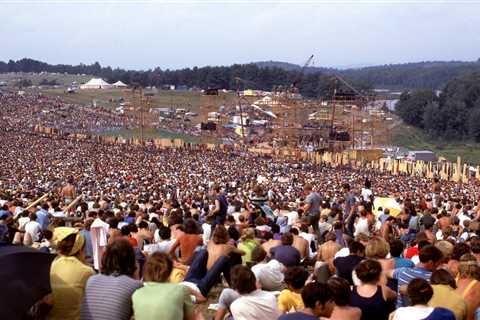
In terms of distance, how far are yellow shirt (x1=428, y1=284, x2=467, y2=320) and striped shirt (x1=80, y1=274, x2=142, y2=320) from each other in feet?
7.91

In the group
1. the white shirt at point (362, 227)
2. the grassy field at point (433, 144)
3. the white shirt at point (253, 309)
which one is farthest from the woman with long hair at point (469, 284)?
the grassy field at point (433, 144)

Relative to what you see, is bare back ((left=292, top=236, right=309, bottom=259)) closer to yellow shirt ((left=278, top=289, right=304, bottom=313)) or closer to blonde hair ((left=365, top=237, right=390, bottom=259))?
blonde hair ((left=365, top=237, right=390, bottom=259))

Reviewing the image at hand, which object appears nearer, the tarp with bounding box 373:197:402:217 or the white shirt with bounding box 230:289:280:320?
the white shirt with bounding box 230:289:280:320

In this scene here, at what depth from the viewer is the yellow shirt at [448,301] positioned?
6211 mm

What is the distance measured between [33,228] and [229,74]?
160290mm

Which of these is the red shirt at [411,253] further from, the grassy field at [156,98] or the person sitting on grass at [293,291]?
the grassy field at [156,98]

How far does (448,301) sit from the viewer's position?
20.5 feet

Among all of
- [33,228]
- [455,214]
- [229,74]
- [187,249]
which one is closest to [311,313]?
[187,249]

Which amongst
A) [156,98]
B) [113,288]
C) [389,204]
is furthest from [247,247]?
[156,98]

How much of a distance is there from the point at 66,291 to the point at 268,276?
295 cm

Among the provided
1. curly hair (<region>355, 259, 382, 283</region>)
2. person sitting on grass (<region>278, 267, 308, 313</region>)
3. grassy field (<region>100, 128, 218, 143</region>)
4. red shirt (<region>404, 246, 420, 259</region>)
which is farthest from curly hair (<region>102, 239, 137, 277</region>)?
grassy field (<region>100, 128, 218, 143</region>)

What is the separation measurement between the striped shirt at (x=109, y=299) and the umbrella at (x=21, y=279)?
1.29 ft

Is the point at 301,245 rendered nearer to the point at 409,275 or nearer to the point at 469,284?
the point at 409,275

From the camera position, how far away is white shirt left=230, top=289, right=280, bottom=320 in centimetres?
620
